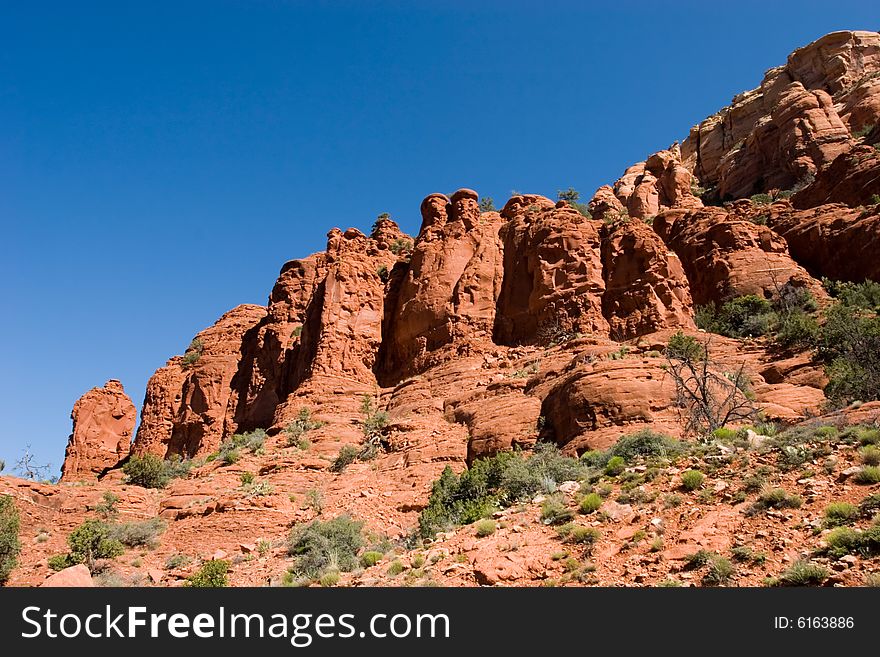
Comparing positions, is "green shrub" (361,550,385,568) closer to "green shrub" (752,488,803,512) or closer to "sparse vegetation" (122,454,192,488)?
"green shrub" (752,488,803,512)

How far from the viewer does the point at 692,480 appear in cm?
1409

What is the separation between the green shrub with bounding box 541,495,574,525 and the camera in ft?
47.4

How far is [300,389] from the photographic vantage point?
37406 millimetres

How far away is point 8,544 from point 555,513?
1771 cm

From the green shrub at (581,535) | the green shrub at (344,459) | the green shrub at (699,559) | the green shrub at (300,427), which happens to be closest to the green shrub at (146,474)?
the green shrub at (300,427)

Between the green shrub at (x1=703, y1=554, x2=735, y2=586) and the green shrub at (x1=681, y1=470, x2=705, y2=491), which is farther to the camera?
the green shrub at (x1=681, y1=470, x2=705, y2=491)

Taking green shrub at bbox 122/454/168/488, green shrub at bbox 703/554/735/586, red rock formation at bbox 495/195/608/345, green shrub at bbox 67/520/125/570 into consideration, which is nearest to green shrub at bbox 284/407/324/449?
green shrub at bbox 122/454/168/488

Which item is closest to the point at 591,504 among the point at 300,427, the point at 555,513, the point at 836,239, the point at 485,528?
the point at 555,513

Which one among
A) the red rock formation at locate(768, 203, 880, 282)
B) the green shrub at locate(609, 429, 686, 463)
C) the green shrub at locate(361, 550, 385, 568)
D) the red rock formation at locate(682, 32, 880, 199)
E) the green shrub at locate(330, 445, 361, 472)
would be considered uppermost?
the red rock formation at locate(682, 32, 880, 199)

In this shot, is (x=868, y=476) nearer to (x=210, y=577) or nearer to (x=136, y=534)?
(x=210, y=577)

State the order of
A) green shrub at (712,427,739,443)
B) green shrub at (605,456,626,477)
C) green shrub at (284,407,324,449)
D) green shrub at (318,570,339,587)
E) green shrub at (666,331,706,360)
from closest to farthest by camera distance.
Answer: green shrub at (318,570,339,587)
green shrub at (605,456,626,477)
green shrub at (712,427,739,443)
green shrub at (666,331,706,360)
green shrub at (284,407,324,449)

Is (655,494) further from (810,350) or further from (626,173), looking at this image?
(626,173)

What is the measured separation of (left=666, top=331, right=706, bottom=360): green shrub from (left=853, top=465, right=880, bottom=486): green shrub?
15177mm
